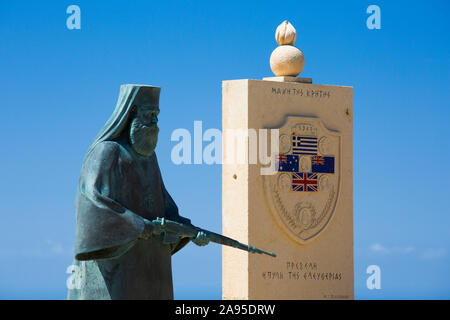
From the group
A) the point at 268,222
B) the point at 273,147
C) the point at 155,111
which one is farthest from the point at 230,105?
the point at 155,111

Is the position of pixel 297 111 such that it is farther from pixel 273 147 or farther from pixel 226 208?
pixel 226 208

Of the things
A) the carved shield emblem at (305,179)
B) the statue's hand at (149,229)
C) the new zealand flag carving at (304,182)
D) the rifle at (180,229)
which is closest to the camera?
the statue's hand at (149,229)

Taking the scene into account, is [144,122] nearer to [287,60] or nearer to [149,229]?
[149,229]

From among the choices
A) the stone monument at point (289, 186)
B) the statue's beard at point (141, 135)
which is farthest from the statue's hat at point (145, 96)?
the stone monument at point (289, 186)

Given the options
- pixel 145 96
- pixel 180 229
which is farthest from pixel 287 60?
pixel 180 229

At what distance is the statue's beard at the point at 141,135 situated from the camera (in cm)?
823

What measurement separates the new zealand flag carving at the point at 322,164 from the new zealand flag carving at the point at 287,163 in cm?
32

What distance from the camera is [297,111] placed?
1444cm

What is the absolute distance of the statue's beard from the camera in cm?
823

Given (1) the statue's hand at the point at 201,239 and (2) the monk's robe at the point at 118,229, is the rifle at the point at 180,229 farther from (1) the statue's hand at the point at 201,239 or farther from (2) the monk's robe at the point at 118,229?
(2) the monk's robe at the point at 118,229

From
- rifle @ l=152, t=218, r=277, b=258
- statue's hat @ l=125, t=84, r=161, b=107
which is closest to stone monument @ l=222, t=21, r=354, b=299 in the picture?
rifle @ l=152, t=218, r=277, b=258

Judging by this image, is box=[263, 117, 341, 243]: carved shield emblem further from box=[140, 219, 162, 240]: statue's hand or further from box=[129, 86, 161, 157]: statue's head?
box=[140, 219, 162, 240]: statue's hand

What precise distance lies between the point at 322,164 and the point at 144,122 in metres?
6.74

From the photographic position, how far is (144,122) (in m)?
8.27
